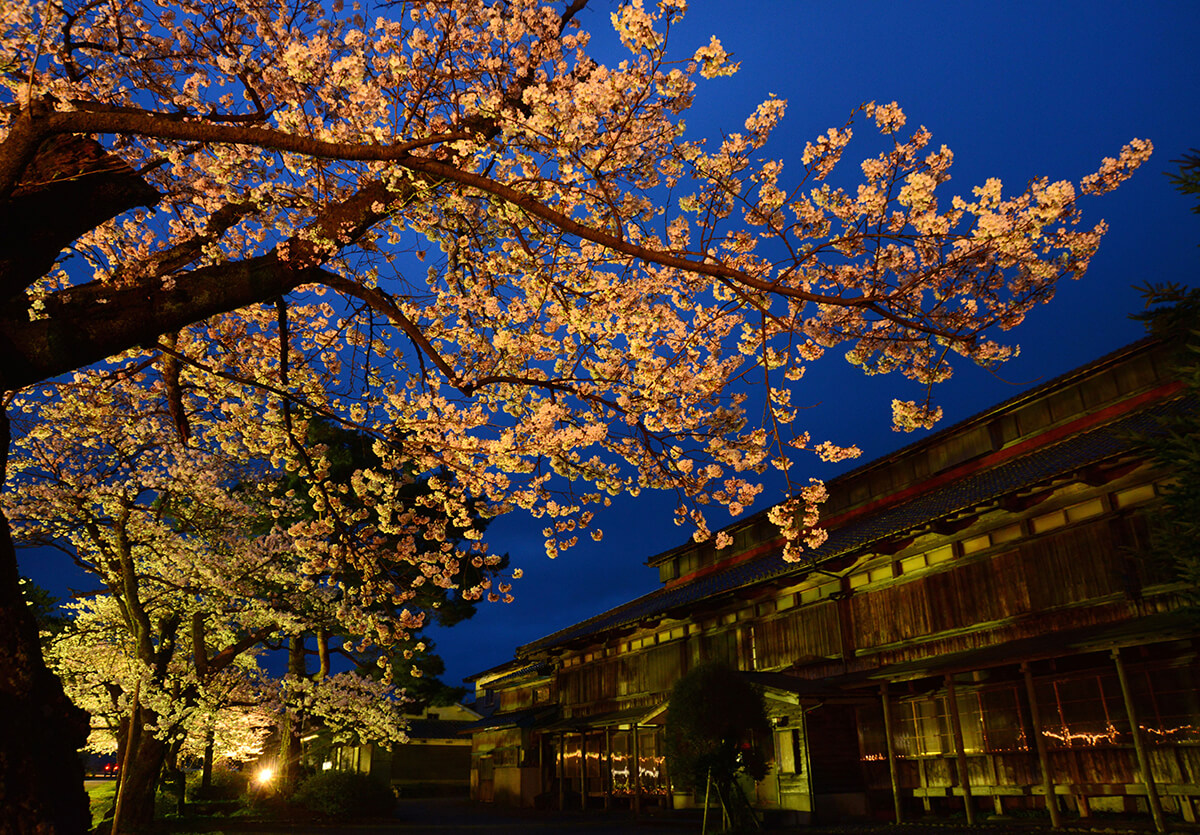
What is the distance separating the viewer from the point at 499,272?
29.1 ft

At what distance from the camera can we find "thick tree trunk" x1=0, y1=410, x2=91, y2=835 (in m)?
4.13

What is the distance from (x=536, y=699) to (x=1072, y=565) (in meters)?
25.5

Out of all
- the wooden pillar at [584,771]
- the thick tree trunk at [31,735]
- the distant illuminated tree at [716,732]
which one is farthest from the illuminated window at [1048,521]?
the wooden pillar at [584,771]

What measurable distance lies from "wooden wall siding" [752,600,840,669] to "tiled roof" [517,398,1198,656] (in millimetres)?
1129

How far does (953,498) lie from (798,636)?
5516mm

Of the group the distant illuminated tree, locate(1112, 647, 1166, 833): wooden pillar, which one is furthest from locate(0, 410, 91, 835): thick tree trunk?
locate(1112, 647, 1166, 833): wooden pillar

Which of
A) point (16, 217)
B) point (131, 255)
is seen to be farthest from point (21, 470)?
point (16, 217)

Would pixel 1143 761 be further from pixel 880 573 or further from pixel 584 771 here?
pixel 584 771

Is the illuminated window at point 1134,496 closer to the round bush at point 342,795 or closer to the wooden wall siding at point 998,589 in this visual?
the wooden wall siding at point 998,589

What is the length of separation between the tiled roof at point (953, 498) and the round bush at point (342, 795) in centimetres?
1114

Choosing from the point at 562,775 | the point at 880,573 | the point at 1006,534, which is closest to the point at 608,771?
the point at 562,775

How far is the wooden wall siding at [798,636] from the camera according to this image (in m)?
16.8

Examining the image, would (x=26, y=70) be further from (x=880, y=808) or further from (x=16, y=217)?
(x=880, y=808)

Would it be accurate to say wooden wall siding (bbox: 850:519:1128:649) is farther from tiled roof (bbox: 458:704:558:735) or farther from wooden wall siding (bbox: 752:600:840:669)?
tiled roof (bbox: 458:704:558:735)
